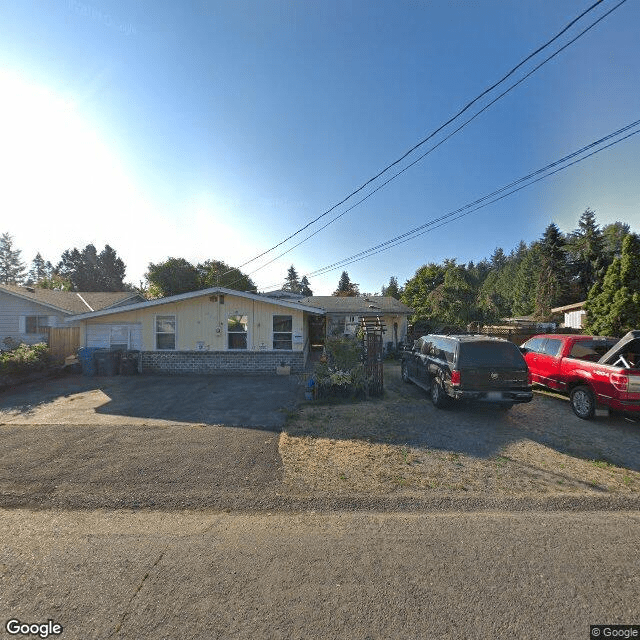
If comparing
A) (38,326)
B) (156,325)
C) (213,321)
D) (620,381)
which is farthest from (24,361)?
(620,381)

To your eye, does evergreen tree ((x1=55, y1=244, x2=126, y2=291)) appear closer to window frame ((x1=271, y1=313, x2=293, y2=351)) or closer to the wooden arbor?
window frame ((x1=271, y1=313, x2=293, y2=351))

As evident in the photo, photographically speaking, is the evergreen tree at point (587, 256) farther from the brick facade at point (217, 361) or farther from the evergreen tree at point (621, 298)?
the brick facade at point (217, 361)

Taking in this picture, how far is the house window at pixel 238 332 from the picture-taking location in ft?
42.1

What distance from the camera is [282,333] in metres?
12.9

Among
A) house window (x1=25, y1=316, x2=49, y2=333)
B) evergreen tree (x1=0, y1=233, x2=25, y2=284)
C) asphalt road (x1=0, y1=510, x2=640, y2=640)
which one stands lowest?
asphalt road (x1=0, y1=510, x2=640, y2=640)

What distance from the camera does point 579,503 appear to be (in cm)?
372

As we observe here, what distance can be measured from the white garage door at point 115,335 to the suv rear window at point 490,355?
40.3ft

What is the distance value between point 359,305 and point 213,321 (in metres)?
11.7

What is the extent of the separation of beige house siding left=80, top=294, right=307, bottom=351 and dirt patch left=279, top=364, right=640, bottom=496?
225 inches

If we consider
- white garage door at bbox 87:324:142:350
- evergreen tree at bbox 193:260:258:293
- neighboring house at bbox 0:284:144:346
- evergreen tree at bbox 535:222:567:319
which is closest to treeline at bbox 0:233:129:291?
evergreen tree at bbox 193:260:258:293

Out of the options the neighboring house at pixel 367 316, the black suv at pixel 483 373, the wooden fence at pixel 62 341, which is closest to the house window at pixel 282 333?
the black suv at pixel 483 373

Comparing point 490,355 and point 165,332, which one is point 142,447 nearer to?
point 490,355

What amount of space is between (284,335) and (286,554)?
10202 mm

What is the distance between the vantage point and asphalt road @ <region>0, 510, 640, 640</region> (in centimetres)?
218
